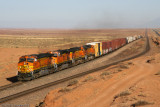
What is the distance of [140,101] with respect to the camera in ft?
28.7

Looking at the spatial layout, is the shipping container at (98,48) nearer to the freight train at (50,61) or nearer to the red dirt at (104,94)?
the freight train at (50,61)

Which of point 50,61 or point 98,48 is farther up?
A: point 98,48

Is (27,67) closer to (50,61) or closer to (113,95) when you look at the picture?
(50,61)

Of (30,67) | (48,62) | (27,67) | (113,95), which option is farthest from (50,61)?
(113,95)

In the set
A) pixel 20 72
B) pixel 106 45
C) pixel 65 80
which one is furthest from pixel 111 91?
pixel 106 45

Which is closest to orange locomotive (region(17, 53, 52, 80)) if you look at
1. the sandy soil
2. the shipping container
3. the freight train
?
the freight train

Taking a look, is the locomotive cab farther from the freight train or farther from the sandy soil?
the sandy soil

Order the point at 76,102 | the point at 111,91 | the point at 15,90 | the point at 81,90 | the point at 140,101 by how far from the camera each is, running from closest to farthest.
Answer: the point at 140,101, the point at 76,102, the point at 111,91, the point at 81,90, the point at 15,90

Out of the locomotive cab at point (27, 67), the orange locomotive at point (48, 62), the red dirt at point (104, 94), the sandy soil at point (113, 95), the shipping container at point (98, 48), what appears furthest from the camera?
the shipping container at point (98, 48)

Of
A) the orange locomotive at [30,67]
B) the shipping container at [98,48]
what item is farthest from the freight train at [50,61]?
the shipping container at [98,48]

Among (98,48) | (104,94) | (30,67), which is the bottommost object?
(104,94)

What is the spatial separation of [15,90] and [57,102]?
780 cm

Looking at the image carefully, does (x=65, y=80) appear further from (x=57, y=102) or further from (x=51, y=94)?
(x=57, y=102)

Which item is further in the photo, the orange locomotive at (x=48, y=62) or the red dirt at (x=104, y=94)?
the orange locomotive at (x=48, y=62)
